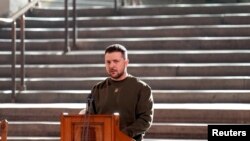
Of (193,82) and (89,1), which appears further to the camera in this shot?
(89,1)

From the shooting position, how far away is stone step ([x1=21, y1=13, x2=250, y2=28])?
10219mm

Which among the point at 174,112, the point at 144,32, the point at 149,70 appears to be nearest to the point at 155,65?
the point at 149,70

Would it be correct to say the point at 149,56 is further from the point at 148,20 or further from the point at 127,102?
the point at 127,102

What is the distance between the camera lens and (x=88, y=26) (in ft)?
34.8

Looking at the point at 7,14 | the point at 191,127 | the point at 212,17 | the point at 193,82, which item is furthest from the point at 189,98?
the point at 7,14

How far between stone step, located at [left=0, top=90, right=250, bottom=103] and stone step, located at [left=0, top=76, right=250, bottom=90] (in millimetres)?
177

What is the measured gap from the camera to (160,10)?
10.8 meters

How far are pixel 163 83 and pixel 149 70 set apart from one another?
333 mm

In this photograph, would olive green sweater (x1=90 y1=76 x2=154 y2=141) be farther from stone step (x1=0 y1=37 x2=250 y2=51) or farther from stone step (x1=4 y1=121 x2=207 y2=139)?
stone step (x1=0 y1=37 x2=250 y2=51)

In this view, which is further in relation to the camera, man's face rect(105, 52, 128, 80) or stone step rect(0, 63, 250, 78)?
stone step rect(0, 63, 250, 78)

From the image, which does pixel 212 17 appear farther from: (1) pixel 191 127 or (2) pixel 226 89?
(1) pixel 191 127

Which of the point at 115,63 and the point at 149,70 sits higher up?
the point at 115,63

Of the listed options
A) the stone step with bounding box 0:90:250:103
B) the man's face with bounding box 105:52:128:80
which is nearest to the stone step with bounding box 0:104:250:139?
the stone step with bounding box 0:90:250:103

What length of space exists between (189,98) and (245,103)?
0.63 metres
